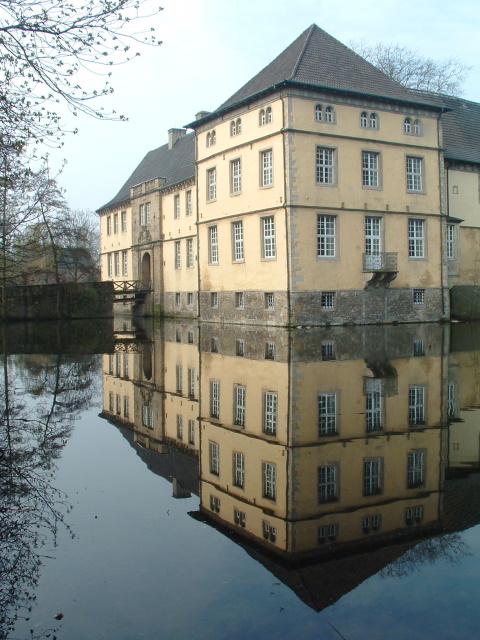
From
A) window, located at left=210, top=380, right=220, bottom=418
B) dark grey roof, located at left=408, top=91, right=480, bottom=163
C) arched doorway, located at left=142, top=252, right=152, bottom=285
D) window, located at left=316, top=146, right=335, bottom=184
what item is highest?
dark grey roof, located at left=408, top=91, right=480, bottom=163

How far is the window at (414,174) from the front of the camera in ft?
104

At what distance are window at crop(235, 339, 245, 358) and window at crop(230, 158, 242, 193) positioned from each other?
11.2 m

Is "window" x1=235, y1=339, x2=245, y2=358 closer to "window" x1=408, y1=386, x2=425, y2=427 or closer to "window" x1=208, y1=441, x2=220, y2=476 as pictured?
"window" x1=408, y1=386, x2=425, y2=427

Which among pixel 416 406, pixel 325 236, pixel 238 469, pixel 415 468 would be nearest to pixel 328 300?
pixel 325 236

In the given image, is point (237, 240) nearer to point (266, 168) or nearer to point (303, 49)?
point (266, 168)

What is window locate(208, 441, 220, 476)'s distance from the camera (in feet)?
24.0

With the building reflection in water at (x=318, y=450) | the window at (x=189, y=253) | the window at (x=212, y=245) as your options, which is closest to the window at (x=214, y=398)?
the building reflection in water at (x=318, y=450)

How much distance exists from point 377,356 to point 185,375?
517 centimetres

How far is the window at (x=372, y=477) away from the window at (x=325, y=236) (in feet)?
71.7

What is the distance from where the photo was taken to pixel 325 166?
28859mm

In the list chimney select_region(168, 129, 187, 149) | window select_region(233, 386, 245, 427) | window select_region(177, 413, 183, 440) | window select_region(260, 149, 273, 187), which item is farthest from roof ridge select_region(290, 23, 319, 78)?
chimney select_region(168, 129, 187, 149)

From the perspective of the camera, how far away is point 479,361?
614 inches

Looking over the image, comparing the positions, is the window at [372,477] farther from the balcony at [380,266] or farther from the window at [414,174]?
the window at [414,174]

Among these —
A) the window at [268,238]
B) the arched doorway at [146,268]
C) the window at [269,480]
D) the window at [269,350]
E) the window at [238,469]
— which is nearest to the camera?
the window at [269,480]
